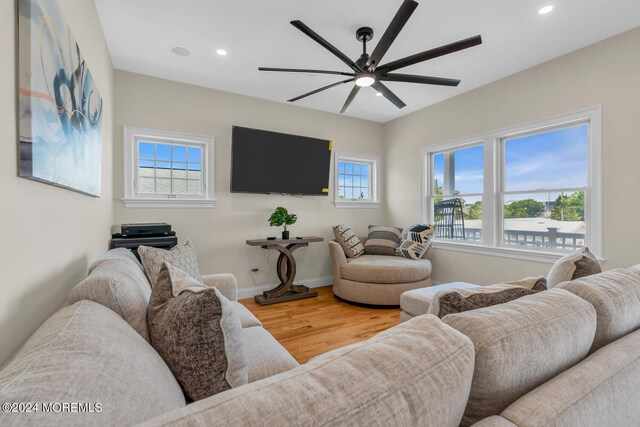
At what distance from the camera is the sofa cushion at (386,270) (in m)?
3.41

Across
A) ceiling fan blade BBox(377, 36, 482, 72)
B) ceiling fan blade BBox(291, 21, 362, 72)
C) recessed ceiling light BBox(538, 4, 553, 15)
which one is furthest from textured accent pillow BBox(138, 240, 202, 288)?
recessed ceiling light BBox(538, 4, 553, 15)

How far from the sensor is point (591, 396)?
2.22 feet

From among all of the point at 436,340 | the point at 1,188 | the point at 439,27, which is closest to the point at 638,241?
the point at 439,27

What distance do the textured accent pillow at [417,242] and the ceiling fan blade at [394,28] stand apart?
7.96 feet

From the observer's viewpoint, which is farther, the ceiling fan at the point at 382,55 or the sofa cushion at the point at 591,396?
the ceiling fan at the point at 382,55

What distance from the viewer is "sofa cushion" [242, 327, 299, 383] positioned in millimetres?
1220

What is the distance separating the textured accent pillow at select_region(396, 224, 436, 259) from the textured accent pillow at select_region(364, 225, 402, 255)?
0.19m

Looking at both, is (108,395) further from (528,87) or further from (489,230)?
(528,87)

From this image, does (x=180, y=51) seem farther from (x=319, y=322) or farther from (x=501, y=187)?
(x=501, y=187)

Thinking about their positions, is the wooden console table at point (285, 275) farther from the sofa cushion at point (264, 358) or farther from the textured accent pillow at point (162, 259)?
the sofa cushion at point (264, 358)

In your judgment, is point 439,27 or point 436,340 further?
point 439,27

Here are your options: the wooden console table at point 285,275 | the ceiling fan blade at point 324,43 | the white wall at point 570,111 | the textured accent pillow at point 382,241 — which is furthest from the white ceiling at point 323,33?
the textured accent pillow at point 382,241

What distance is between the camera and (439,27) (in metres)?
2.41

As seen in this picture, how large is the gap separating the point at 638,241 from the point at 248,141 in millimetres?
4135
